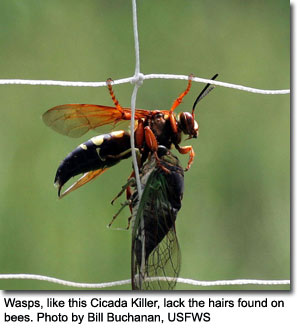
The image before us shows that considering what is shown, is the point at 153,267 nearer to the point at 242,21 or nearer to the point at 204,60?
the point at 204,60

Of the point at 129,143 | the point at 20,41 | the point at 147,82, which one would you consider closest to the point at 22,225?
the point at 147,82

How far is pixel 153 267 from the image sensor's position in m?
1.89

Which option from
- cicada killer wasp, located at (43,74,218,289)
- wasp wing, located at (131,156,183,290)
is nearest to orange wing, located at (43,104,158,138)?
cicada killer wasp, located at (43,74,218,289)

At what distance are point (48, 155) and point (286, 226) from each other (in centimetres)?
96

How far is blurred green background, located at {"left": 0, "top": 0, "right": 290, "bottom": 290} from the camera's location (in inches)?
123

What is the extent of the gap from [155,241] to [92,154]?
0.78 feet

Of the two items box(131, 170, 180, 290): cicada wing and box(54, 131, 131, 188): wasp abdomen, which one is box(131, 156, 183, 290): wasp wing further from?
box(54, 131, 131, 188): wasp abdomen

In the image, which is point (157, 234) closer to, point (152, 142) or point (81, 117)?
point (152, 142)

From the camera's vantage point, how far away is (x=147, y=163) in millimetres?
1879

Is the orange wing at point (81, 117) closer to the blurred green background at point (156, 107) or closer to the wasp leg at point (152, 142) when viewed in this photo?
the wasp leg at point (152, 142)

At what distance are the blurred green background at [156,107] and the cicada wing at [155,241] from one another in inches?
41.9

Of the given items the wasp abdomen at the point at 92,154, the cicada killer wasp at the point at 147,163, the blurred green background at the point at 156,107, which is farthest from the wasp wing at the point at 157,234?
the blurred green background at the point at 156,107

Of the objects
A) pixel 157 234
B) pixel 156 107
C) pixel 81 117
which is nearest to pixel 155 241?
pixel 157 234

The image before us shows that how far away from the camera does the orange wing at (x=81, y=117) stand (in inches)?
73.2
